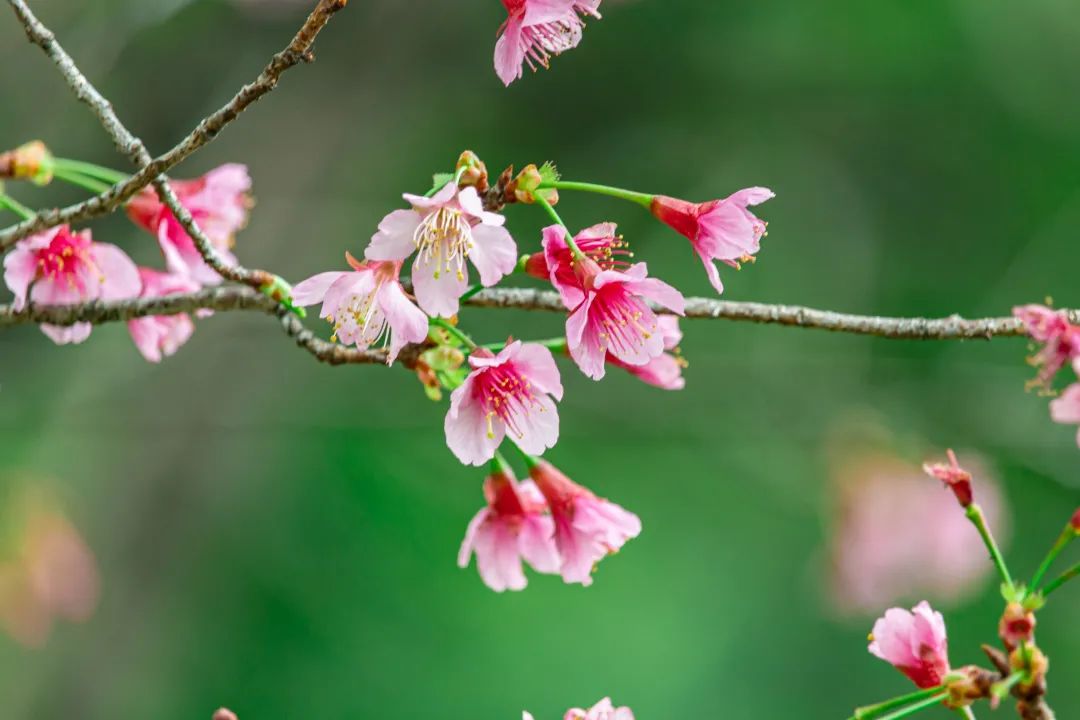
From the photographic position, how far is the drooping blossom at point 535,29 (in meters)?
0.72

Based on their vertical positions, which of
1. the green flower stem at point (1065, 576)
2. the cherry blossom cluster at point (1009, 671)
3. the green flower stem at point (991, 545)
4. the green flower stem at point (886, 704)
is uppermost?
the green flower stem at point (1065, 576)

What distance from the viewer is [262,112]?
334cm

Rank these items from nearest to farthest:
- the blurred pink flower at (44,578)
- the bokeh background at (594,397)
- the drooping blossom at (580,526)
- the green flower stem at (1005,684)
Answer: the green flower stem at (1005,684), the drooping blossom at (580,526), the blurred pink flower at (44,578), the bokeh background at (594,397)

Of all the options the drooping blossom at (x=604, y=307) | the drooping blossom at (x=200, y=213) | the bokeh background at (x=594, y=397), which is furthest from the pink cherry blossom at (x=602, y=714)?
the bokeh background at (x=594, y=397)

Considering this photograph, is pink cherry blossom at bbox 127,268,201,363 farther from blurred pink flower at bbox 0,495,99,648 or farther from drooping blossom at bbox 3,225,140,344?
blurred pink flower at bbox 0,495,99,648

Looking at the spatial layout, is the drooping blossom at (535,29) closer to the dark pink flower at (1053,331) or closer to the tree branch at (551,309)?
the tree branch at (551,309)

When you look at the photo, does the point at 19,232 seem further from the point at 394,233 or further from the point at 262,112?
the point at 262,112

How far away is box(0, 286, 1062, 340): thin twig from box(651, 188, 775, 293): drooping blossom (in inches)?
1.7

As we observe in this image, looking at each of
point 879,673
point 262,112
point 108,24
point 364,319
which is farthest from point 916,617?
point 879,673

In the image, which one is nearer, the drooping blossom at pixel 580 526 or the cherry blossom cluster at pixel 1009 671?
the cherry blossom cluster at pixel 1009 671

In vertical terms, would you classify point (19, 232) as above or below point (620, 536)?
above

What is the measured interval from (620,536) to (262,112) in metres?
2.72

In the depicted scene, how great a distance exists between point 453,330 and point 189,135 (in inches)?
8.2

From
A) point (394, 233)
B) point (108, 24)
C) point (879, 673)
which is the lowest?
point (879, 673)
